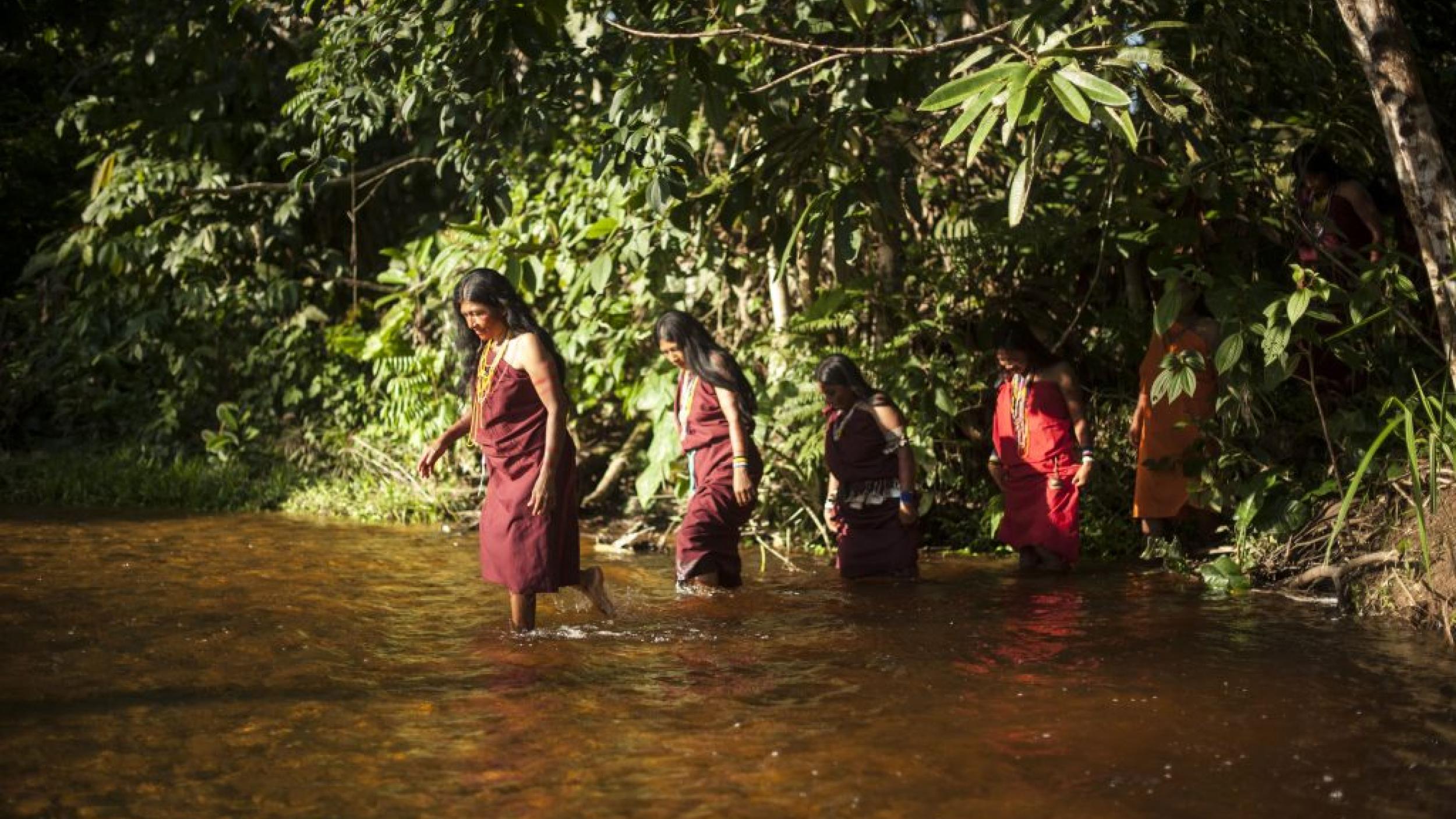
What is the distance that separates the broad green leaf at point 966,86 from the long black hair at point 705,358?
287cm

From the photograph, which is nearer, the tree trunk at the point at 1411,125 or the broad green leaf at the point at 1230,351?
the tree trunk at the point at 1411,125

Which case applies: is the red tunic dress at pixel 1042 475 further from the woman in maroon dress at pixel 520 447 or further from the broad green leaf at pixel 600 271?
the woman in maroon dress at pixel 520 447

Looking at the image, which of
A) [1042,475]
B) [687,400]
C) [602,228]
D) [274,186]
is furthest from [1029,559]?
[274,186]

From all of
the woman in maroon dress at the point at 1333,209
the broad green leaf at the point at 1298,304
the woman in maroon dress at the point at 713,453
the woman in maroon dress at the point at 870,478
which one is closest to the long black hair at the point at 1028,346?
the woman in maroon dress at the point at 870,478

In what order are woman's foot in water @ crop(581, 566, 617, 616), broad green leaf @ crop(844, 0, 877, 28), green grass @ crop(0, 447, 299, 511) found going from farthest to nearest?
green grass @ crop(0, 447, 299, 511)
woman's foot in water @ crop(581, 566, 617, 616)
broad green leaf @ crop(844, 0, 877, 28)

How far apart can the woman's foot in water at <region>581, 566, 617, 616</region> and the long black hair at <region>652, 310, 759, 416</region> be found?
123 cm

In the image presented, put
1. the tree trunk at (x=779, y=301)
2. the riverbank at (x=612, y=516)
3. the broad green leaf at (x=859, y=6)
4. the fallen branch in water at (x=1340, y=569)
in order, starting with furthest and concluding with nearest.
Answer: the tree trunk at (x=779, y=301) → the fallen branch in water at (x=1340, y=569) → the riverbank at (x=612, y=516) → the broad green leaf at (x=859, y=6)

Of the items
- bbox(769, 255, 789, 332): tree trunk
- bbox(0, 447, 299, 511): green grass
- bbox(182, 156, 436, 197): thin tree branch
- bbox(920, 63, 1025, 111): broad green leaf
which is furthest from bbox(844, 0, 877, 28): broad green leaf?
bbox(0, 447, 299, 511): green grass

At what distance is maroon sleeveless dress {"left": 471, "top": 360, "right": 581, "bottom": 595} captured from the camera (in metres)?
6.34

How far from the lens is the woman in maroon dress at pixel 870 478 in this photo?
7984 mm

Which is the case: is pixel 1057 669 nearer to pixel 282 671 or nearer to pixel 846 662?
pixel 846 662

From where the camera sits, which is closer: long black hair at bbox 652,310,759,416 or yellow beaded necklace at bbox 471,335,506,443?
yellow beaded necklace at bbox 471,335,506,443

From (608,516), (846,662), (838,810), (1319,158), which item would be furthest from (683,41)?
(608,516)

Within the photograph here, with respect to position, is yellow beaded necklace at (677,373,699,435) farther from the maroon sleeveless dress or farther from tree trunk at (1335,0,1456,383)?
tree trunk at (1335,0,1456,383)
